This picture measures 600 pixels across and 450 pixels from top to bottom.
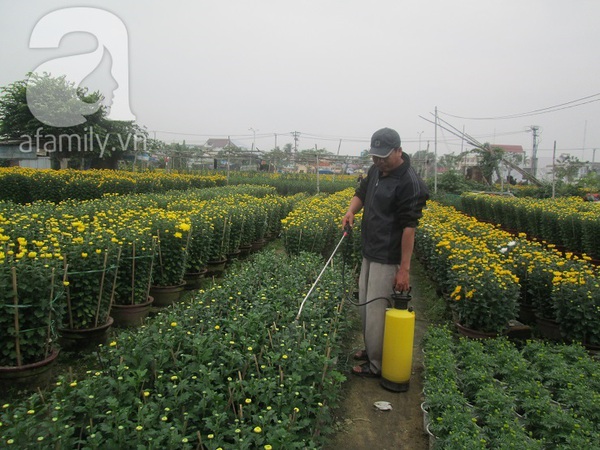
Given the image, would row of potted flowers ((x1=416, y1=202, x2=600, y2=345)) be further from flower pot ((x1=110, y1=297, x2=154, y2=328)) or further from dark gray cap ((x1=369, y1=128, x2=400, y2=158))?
flower pot ((x1=110, y1=297, x2=154, y2=328))

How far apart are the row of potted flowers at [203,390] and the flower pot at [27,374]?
463 mm

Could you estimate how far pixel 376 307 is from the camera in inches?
157

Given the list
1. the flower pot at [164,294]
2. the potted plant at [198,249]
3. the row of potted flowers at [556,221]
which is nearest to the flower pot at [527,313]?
the row of potted flowers at [556,221]

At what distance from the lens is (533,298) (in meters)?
5.63

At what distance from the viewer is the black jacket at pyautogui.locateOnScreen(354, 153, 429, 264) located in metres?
3.77

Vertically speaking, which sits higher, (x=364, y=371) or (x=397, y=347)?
(x=397, y=347)

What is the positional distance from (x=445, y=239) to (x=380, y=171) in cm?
314

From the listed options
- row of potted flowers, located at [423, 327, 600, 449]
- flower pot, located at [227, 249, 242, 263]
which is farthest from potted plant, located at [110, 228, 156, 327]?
row of potted flowers, located at [423, 327, 600, 449]

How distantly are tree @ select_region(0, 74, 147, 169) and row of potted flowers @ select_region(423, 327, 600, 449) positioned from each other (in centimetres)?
2107

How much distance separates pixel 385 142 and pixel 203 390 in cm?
246

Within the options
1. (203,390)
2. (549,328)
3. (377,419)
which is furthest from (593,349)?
(203,390)

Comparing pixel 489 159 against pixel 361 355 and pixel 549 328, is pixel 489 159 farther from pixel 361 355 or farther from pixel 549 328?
pixel 361 355

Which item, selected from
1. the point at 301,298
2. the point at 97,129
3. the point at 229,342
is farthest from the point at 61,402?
the point at 97,129

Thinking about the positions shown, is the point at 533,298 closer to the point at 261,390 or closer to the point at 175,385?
the point at 261,390
